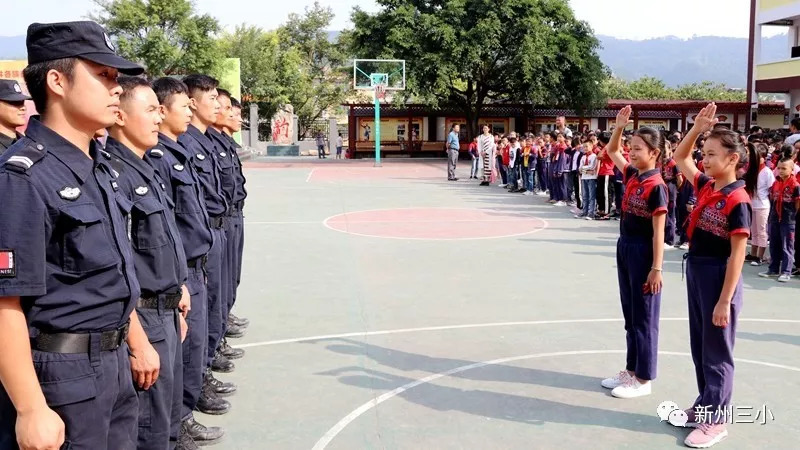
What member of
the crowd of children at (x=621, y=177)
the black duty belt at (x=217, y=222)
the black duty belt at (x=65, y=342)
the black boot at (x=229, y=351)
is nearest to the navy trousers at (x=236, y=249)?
the black boot at (x=229, y=351)

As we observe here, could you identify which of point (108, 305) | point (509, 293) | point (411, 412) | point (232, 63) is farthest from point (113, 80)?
point (232, 63)

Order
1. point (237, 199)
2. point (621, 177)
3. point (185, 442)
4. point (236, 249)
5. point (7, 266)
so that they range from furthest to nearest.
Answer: point (621, 177)
point (237, 199)
point (236, 249)
point (185, 442)
point (7, 266)

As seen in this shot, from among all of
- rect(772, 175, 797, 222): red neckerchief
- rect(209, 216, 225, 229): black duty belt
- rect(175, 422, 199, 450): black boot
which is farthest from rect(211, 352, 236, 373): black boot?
rect(772, 175, 797, 222): red neckerchief

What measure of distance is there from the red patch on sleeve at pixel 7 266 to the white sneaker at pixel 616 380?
3920 mm

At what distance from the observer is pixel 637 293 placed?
187 inches

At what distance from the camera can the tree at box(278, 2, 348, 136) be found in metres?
50.5

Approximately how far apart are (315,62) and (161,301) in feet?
172

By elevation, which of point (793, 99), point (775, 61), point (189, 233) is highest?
point (775, 61)

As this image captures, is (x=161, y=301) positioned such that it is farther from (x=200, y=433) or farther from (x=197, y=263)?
(x=200, y=433)

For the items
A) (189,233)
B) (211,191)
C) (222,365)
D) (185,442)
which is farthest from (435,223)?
(185,442)

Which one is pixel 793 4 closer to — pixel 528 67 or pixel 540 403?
pixel 528 67

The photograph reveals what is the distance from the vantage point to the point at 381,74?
30219 mm

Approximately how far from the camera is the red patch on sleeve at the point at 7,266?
214 cm

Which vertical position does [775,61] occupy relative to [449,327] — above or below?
above
